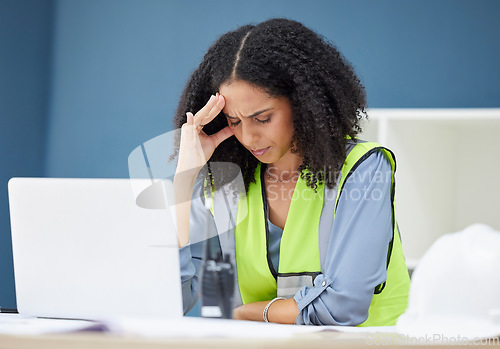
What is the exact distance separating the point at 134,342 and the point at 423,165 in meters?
1.81

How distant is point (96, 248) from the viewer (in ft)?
3.27

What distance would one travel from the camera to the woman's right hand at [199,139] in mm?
1494

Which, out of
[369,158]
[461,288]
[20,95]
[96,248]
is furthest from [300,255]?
[20,95]

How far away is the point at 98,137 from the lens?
3.11 meters

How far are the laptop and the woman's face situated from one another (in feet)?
1.67

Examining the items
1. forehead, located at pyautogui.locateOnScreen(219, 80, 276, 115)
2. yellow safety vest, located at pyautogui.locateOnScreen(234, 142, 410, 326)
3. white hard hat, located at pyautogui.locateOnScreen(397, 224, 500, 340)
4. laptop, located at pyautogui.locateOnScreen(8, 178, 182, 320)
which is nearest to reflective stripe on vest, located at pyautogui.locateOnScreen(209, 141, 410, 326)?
yellow safety vest, located at pyautogui.locateOnScreen(234, 142, 410, 326)

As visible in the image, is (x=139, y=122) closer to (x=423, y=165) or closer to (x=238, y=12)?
(x=238, y=12)

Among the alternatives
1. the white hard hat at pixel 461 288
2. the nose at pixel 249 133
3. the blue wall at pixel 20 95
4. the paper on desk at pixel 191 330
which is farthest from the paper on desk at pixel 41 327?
the blue wall at pixel 20 95

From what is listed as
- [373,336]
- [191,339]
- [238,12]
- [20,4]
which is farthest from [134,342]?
[20,4]

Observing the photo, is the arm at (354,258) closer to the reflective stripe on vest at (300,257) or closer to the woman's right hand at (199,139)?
the reflective stripe on vest at (300,257)

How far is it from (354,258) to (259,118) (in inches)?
16.9

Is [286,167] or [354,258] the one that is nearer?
[354,258]

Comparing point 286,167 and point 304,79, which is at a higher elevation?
point 304,79

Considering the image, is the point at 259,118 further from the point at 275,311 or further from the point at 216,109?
the point at 275,311
